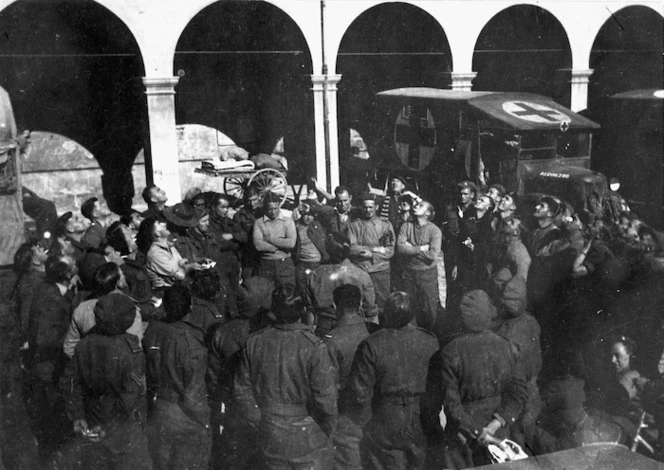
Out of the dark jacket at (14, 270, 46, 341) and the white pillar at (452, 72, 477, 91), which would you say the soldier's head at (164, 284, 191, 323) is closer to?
the dark jacket at (14, 270, 46, 341)

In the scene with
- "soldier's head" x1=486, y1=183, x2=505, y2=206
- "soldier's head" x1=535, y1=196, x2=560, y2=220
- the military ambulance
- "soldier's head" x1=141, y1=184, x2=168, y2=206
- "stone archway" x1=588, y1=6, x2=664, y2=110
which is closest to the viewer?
"soldier's head" x1=535, y1=196, x2=560, y2=220

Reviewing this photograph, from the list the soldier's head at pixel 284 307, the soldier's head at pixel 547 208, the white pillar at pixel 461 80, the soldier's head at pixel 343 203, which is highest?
the white pillar at pixel 461 80

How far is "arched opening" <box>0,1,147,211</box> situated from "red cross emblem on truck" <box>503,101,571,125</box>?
7.41 meters

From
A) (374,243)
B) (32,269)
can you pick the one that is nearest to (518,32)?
(374,243)

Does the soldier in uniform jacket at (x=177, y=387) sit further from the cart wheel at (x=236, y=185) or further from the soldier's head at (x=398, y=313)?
the cart wheel at (x=236, y=185)

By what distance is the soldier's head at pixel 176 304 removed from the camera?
477 centimetres

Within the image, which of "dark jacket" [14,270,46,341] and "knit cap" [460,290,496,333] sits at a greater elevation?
"knit cap" [460,290,496,333]

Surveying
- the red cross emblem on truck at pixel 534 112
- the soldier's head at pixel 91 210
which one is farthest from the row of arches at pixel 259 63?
the soldier's head at pixel 91 210

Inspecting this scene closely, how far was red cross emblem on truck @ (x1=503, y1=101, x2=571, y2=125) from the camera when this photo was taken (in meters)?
12.5

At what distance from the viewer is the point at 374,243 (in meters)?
7.73

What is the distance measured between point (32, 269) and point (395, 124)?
1043 centimetres

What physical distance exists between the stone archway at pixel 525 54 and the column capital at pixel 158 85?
25.1 ft

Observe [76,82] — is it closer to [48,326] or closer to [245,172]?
[245,172]

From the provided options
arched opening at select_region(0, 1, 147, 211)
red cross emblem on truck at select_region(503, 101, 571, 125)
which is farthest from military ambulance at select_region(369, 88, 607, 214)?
arched opening at select_region(0, 1, 147, 211)
